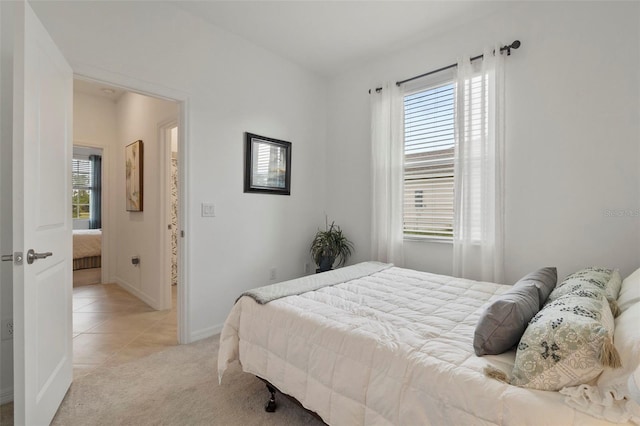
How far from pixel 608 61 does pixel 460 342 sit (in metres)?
2.35

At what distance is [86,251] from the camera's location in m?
5.35

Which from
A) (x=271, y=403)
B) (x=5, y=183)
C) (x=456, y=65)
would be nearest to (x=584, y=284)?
(x=271, y=403)

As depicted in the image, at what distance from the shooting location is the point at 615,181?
2125 millimetres

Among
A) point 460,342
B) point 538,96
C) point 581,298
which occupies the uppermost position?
point 538,96

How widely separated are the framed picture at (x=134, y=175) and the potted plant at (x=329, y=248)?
2.29 metres

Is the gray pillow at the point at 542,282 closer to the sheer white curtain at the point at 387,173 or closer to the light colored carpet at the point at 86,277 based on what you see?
the sheer white curtain at the point at 387,173

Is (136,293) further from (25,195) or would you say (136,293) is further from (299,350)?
(299,350)

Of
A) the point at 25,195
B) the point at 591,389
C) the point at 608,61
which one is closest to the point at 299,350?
the point at 591,389

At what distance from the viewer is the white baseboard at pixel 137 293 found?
3.59 meters

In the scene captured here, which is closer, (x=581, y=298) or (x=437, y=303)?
(x=581, y=298)

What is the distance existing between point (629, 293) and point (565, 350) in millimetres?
767

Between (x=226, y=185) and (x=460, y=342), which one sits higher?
(x=226, y=185)

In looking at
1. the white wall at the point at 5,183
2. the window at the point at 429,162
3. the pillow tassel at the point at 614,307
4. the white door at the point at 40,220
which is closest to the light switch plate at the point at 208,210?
the white door at the point at 40,220

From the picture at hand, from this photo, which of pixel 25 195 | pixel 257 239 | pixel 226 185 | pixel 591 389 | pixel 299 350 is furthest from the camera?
pixel 257 239
